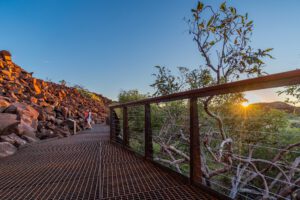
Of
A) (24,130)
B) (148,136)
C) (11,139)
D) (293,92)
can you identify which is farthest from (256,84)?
(24,130)

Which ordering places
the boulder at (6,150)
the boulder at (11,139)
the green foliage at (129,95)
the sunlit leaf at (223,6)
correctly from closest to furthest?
1. the boulder at (6,150)
2. the sunlit leaf at (223,6)
3. the boulder at (11,139)
4. the green foliage at (129,95)

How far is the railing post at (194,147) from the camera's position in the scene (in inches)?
72.9

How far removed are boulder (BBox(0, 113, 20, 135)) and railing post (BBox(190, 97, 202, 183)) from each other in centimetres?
485

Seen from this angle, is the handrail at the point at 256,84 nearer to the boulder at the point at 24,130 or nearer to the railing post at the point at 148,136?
the railing post at the point at 148,136

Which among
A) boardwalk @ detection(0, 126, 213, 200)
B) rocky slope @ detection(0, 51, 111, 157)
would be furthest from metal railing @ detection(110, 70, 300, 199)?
rocky slope @ detection(0, 51, 111, 157)

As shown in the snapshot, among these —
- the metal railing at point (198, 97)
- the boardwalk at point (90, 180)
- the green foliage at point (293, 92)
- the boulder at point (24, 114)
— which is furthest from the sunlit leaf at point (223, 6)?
the boulder at point (24, 114)

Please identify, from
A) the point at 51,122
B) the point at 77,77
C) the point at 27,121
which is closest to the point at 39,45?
the point at 51,122

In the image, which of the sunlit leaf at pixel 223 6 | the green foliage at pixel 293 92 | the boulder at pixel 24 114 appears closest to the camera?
the green foliage at pixel 293 92

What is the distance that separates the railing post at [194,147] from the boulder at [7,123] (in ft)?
15.9

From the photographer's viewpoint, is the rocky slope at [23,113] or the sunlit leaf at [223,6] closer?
the sunlit leaf at [223,6]

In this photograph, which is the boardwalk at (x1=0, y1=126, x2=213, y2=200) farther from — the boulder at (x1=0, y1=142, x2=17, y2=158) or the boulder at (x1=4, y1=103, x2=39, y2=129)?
the boulder at (x1=4, y1=103, x2=39, y2=129)

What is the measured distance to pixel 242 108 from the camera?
4371 millimetres

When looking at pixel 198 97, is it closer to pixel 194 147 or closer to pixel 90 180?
pixel 194 147

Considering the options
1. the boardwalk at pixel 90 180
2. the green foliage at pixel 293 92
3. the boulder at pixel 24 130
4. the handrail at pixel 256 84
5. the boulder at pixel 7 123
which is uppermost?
the green foliage at pixel 293 92
